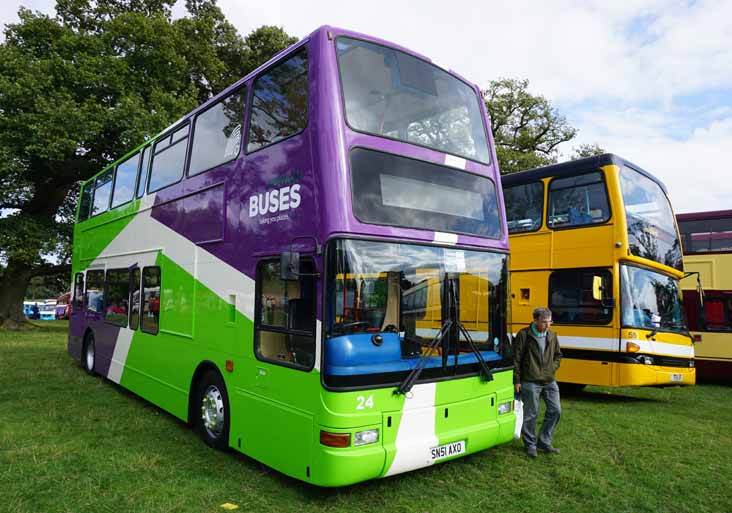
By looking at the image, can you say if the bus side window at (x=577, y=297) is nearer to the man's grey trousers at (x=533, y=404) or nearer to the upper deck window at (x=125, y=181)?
the man's grey trousers at (x=533, y=404)

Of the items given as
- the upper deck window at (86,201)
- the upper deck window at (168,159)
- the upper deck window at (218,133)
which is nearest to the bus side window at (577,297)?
the upper deck window at (218,133)

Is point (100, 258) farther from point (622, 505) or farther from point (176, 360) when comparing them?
point (622, 505)

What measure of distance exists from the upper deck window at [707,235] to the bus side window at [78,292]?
14.1 meters

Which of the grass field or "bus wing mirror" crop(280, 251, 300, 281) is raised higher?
"bus wing mirror" crop(280, 251, 300, 281)

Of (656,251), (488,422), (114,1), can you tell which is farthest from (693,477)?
(114,1)

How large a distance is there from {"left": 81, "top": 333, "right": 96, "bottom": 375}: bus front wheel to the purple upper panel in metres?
6.05

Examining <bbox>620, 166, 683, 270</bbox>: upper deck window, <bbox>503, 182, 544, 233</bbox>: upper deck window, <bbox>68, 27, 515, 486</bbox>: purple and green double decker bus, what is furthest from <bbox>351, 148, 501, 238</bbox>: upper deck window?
<bbox>503, 182, 544, 233</bbox>: upper deck window

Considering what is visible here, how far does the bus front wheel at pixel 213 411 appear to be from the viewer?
5.94 meters

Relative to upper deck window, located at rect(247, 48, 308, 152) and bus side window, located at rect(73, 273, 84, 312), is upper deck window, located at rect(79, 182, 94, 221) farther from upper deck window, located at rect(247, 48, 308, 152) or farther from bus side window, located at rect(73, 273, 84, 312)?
upper deck window, located at rect(247, 48, 308, 152)

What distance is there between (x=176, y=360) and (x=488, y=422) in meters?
4.12

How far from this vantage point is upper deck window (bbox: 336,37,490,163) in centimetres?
501

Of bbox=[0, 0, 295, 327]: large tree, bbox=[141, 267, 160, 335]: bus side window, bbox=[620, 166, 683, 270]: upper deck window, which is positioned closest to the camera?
bbox=[141, 267, 160, 335]: bus side window

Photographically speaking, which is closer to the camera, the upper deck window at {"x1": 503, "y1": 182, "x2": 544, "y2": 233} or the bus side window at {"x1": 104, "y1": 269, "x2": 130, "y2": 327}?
the bus side window at {"x1": 104, "y1": 269, "x2": 130, "y2": 327}

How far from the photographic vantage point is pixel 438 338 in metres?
5.01
